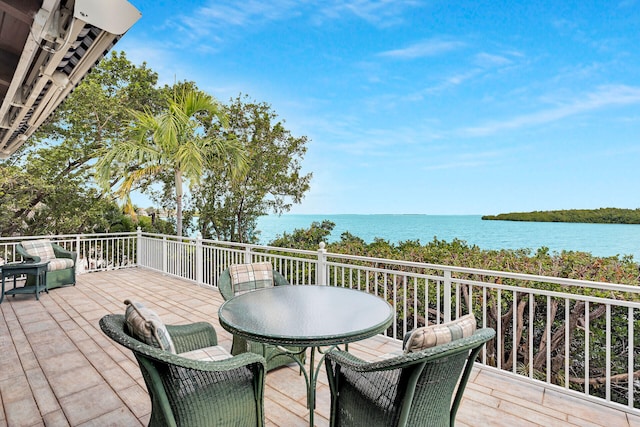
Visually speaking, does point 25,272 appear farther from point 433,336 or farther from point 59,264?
point 433,336

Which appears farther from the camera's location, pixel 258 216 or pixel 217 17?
pixel 258 216

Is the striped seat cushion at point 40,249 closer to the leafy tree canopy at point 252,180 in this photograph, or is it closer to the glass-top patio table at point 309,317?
the leafy tree canopy at point 252,180

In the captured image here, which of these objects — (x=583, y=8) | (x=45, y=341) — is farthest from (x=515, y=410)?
(x=583, y=8)

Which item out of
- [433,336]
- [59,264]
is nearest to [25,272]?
[59,264]

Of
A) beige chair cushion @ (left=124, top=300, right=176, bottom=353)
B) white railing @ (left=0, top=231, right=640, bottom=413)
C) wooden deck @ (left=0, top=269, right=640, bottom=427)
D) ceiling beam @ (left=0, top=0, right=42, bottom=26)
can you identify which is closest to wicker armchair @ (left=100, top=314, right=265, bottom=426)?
beige chair cushion @ (left=124, top=300, right=176, bottom=353)

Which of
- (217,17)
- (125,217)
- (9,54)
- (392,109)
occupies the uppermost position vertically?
(217,17)

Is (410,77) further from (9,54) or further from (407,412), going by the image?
(407,412)

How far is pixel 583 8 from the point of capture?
6.37 meters

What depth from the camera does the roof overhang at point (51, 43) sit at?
1.57 meters

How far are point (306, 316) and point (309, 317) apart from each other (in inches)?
1.1

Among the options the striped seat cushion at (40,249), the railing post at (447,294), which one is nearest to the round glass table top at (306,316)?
the railing post at (447,294)

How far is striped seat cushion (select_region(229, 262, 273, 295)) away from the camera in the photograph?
299cm

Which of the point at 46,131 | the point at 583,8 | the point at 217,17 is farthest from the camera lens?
the point at 46,131

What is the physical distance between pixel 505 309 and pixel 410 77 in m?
8.04
